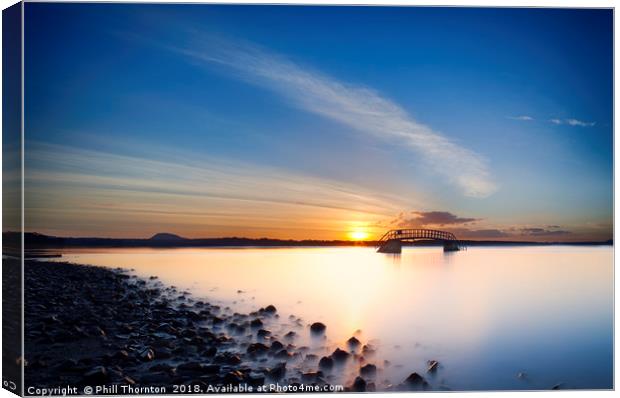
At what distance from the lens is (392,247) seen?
514 cm

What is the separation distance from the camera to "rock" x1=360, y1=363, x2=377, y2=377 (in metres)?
4.33

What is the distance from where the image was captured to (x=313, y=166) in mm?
4805

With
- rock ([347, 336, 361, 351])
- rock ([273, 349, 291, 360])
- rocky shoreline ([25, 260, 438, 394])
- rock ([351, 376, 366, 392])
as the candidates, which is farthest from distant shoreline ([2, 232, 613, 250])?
rock ([351, 376, 366, 392])

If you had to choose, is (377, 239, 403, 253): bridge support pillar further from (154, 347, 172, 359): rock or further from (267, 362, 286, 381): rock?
(154, 347, 172, 359): rock

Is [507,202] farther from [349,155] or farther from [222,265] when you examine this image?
[222,265]

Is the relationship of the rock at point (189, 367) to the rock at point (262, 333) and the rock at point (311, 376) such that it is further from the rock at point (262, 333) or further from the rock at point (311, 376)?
the rock at point (311, 376)

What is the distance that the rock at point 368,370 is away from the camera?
14.2 ft

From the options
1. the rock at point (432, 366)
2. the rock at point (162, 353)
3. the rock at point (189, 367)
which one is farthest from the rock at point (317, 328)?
→ the rock at point (162, 353)

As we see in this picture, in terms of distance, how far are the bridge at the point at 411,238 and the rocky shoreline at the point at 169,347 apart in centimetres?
94

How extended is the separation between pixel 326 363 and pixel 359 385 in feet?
1.01

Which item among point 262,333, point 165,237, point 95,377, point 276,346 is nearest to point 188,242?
point 165,237

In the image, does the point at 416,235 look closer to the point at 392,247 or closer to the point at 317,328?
the point at 392,247

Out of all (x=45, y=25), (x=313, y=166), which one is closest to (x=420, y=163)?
(x=313, y=166)

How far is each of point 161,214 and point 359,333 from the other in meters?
1.97
